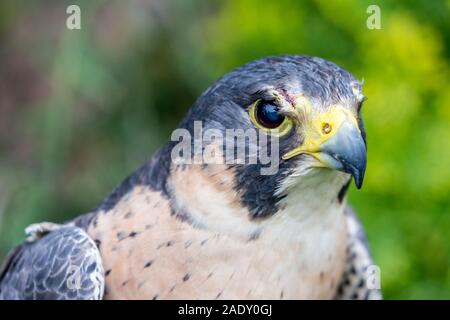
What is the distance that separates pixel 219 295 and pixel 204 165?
1.76ft

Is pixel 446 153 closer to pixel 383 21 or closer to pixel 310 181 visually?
pixel 383 21

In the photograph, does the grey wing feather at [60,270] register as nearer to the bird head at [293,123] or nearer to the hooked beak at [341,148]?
the bird head at [293,123]

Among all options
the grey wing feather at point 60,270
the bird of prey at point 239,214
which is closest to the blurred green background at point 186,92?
the bird of prey at point 239,214

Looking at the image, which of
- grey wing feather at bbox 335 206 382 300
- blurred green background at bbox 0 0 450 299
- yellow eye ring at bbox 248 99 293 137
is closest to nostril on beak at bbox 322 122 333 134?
yellow eye ring at bbox 248 99 293 137

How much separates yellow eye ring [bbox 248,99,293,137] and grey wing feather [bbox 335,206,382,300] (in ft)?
3.15

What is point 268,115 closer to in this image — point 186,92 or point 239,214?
point 239,214

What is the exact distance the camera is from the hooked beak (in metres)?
2.75

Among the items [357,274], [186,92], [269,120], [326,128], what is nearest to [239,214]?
[269,120]

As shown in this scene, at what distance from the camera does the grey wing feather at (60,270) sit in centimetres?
325

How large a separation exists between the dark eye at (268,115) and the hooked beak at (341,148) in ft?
0.42

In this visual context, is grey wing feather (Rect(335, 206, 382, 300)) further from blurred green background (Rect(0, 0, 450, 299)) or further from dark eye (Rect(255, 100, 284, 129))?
blurred green background (Rect(0, 0, 450, 299))

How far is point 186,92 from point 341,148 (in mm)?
4256

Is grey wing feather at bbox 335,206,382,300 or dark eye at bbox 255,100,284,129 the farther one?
grey wing feather at bbox 335,206,382,300

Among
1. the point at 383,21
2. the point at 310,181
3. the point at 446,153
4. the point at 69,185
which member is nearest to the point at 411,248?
the point at 446,153
